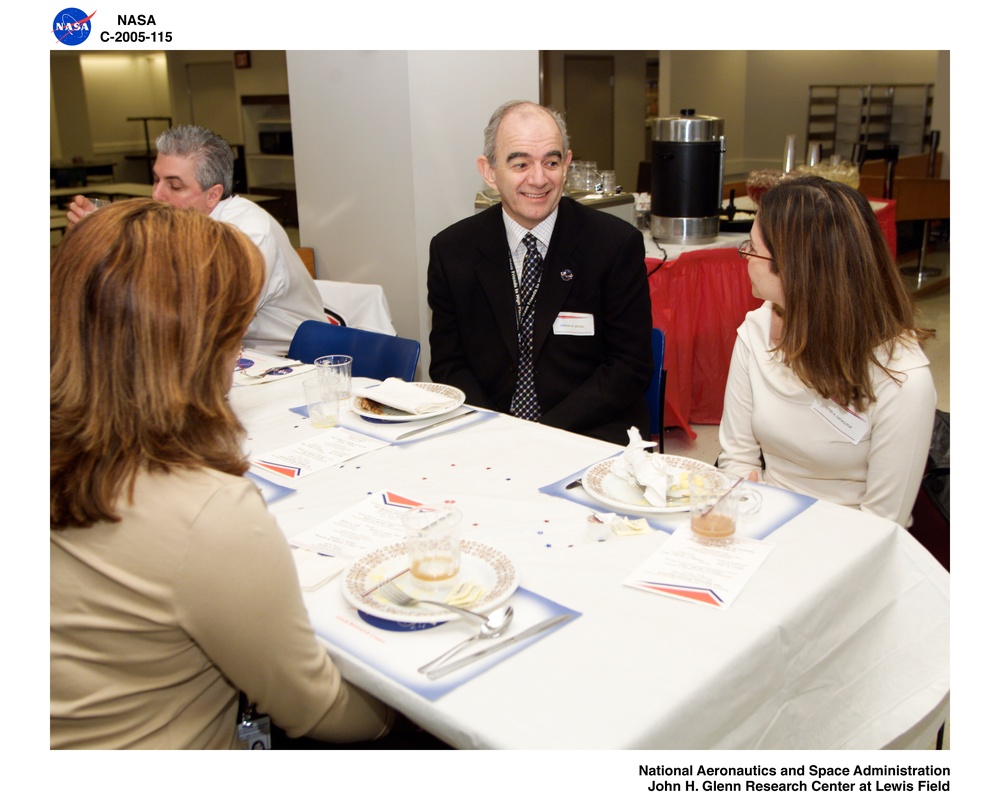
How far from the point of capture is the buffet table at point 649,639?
3.41 ft

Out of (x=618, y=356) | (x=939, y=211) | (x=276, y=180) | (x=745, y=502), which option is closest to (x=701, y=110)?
(x=939, y=211)

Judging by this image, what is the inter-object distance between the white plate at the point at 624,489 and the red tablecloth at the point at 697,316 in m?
2.33

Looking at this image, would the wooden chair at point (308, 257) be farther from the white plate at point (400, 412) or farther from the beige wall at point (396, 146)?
the white plate at point (400, 412)

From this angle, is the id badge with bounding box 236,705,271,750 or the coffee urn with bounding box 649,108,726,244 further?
the coffee urn with bounding box 649,108,726,244

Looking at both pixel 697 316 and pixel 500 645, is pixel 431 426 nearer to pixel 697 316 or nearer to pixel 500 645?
pixel 500 645

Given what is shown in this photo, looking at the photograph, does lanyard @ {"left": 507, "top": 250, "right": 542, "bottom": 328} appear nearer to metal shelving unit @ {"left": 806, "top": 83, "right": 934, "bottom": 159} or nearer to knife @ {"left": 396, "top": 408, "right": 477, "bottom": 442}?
knife @ {"left": 396, "top": 408, "right": 477, "bottom": 442}

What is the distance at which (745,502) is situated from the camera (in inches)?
59.6

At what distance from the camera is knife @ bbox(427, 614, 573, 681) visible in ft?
3.57

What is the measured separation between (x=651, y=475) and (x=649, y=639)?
442 millimetres

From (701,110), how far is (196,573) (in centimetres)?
1093

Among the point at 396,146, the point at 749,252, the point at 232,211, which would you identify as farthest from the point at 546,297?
the point at 396,146

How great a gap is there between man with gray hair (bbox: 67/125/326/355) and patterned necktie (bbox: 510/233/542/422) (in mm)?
917

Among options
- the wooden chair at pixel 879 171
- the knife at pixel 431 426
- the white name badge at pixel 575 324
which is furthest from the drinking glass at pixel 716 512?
the wooden chair at pixel 879 171

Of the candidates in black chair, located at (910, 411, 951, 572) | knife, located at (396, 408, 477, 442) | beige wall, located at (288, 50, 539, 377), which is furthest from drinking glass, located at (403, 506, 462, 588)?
beige wall, located at (288, 50, 539, 377)
